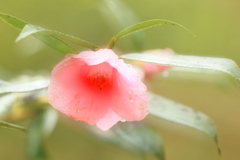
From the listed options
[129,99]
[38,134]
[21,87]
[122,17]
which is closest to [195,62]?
[129,99]

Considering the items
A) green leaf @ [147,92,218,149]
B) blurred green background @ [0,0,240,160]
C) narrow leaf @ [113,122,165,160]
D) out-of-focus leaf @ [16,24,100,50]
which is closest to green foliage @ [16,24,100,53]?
out-of-focus leaf @ [16,24,100,50]


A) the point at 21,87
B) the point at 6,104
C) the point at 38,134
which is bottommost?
the point at 38,134

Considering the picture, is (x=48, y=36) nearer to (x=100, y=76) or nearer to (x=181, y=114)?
(x=100, y=76)

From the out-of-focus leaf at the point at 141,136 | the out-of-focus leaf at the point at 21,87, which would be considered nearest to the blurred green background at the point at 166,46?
the out-of-focus leaf at the point at 141,136

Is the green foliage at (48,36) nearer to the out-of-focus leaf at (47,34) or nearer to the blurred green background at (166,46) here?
the out-of-focus leaf at (47,34)

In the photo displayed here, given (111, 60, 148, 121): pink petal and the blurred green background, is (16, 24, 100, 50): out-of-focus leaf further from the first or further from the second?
the blurred green background

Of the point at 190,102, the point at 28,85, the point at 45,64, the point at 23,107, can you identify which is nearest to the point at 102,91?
the point at 28,85

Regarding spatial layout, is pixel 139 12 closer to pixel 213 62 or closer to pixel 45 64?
pixel 45 64
